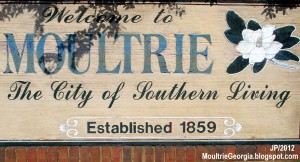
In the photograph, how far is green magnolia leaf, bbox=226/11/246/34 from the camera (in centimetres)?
385

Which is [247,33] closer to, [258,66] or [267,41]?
[267,41]

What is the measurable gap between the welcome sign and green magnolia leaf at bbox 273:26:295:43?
1cm

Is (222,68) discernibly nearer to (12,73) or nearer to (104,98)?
(104,98)

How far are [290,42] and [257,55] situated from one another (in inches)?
15.3

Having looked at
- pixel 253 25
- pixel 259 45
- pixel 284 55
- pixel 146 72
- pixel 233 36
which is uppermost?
pixel 253 25

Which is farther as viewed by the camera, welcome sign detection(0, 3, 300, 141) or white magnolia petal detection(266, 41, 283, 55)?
white magnolia petal detection(266, 41, 283, 55)

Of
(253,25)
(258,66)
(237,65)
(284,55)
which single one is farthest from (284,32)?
(237,65)

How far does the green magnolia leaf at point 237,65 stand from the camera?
Result: 154 inches

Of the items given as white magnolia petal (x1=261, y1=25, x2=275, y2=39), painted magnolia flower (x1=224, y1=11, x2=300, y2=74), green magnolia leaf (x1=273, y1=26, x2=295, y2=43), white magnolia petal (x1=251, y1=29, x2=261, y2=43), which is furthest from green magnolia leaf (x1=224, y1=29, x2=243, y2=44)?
green magnolia leaf (x1=273, y1=26, x2=295, y2=43)

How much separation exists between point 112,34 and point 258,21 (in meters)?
1.58

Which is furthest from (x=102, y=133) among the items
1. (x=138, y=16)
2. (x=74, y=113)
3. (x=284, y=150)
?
(x=284, y=150)

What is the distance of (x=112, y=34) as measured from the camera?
3840 mm

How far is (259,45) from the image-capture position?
3916 mm

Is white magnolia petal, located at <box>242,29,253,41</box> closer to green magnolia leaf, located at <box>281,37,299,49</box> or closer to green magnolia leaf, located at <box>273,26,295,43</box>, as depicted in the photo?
green magnolia leaf, located at <box>273,26,295,43</box>
